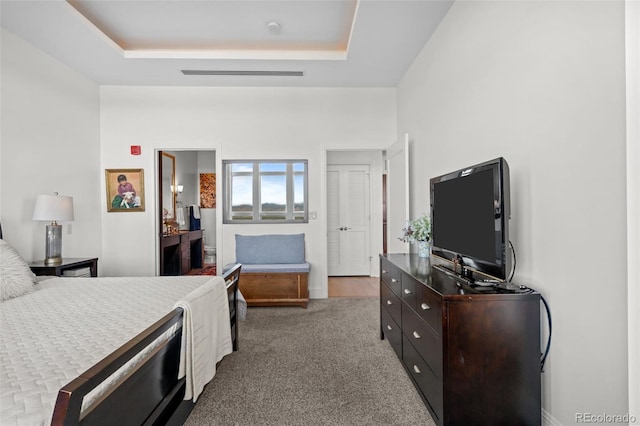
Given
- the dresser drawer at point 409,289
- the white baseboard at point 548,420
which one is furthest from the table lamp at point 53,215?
the white baseboard at point 548,420

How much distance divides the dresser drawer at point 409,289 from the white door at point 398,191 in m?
1.43

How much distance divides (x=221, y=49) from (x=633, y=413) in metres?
4.19

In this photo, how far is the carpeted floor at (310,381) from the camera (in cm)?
182

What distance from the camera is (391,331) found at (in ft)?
8.37

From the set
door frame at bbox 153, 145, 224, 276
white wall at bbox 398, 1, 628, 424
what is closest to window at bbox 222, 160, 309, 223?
door frame at bbox 153, 145, 224, 276

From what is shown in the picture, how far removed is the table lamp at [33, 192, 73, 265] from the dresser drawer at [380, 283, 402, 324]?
323 cm

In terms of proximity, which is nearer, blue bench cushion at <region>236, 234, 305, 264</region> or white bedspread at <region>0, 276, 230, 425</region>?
white bedspread at <region>0, 276, 230, 425</region>

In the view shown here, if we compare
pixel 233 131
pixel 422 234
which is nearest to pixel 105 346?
pixel 422 234

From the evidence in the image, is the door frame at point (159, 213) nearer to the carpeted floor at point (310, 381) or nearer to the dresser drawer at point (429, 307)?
the carpeted floor at point (310, 381)

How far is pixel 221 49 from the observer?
3.54m

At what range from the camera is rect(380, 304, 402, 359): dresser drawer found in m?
2.33

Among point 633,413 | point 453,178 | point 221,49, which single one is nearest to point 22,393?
point 633,413

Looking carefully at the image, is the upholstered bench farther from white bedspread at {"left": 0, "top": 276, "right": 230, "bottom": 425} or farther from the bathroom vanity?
the bathroom vanity

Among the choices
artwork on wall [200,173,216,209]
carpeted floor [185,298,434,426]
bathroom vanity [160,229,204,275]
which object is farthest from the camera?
artwork on wall [200,173,216,209]
